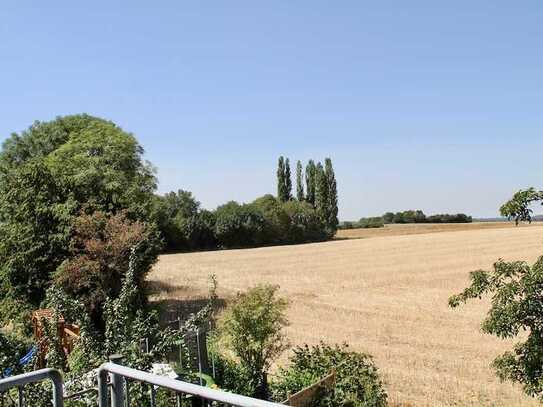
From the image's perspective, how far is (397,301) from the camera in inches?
1112

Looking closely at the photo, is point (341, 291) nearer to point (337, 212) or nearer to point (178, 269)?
point (178, 269)

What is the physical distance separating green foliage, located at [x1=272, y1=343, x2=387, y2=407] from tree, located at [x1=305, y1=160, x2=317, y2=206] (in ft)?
281

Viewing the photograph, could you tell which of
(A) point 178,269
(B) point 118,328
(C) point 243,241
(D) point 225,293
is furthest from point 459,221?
(B) point 118,328

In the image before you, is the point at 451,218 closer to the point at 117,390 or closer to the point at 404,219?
the point at 404,219

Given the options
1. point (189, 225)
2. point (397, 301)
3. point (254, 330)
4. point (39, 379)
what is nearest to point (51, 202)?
point (254, 330)

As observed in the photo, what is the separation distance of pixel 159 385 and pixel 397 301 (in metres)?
27.1

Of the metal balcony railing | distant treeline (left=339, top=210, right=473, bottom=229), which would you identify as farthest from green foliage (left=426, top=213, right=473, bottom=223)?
the metal balcony railing

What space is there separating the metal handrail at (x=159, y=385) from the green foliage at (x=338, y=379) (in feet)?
27.2

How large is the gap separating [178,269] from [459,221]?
7208 centimetres

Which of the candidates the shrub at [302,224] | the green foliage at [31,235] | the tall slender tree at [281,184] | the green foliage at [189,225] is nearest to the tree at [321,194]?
the shrub at [302,224]

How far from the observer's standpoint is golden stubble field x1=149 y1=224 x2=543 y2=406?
555 inches

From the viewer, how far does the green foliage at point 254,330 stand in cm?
1172

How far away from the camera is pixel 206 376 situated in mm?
11625

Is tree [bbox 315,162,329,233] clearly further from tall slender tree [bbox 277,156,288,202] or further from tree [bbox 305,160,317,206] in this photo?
tall slender tree [bbox 277,156,288,202]
